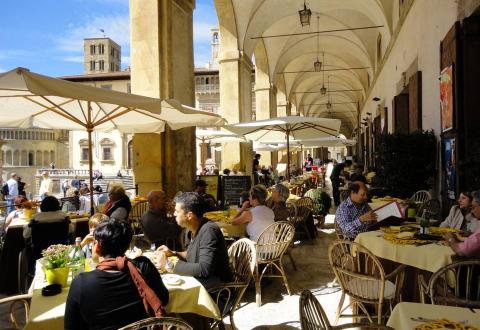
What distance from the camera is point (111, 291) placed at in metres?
1.99

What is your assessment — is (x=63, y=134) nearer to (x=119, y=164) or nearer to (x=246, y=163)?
(x=119, y=164)

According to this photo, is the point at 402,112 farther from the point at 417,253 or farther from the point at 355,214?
the point at 417,253

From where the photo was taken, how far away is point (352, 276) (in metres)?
3.22

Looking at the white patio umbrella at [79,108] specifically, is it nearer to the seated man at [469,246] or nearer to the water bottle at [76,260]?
the water bottle at [76,260]

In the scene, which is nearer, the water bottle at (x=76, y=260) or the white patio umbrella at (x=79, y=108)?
the water bottle at (x=76, y=260)

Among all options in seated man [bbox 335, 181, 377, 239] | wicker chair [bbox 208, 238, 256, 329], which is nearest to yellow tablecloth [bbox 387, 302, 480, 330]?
wicker chair [bbox 208, 238, 256, 329]

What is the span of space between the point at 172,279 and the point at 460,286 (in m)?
2.01

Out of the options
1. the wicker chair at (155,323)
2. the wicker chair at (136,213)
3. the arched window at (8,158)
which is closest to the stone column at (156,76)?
the wicker chair at (136,213)

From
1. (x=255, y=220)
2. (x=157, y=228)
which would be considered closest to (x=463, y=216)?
(x=255, y=220)

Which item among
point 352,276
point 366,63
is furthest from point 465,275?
point 366,63

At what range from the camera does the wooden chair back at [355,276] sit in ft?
10.4

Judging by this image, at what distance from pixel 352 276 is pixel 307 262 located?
2.90 meters

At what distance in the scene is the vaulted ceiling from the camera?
13781 mm

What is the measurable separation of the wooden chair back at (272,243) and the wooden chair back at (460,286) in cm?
176
